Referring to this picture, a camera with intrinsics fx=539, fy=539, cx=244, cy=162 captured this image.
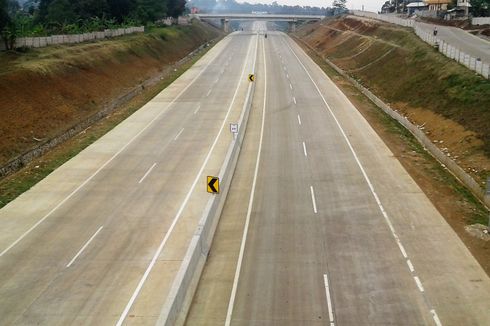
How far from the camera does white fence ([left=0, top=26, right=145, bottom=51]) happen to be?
59.7 metres

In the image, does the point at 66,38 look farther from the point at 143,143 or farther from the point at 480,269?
the point at 480,269

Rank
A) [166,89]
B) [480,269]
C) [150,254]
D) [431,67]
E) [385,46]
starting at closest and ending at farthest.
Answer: [480,269], [150,254], [431,67], [166,89], [385,46]

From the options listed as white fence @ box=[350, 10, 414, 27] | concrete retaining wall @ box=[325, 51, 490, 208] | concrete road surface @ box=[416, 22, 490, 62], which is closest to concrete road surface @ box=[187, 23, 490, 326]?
concrete retaining wall @ box=[325, 51, 490, 208]

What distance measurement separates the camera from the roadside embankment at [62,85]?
40844 mm

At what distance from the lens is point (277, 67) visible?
3172 inches

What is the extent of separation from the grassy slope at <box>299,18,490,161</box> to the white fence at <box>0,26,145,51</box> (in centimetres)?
3549

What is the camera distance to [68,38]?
2790 inches

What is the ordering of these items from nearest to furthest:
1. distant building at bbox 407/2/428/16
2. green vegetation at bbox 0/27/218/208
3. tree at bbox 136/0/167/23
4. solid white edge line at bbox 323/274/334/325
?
solid white edge line at bbox 323/274/334/325, green vegetation at bbox 0/27/218/208, tree at bbox 136/0/167/23, distant building at bbox 407/2/428/16

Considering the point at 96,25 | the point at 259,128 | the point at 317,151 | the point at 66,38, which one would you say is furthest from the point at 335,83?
the point at 96,25

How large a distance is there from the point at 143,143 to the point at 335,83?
3229cm

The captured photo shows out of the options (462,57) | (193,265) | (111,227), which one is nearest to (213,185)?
(111,227)

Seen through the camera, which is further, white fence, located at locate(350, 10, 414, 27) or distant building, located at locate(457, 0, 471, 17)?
distant building, located at locate(457, 0, 471, 17)

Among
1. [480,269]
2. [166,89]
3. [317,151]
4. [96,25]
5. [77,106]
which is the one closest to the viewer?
[480,269]

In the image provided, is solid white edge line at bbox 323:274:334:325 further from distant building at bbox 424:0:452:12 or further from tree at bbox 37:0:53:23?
distant building at bbox 424:0:452:12
